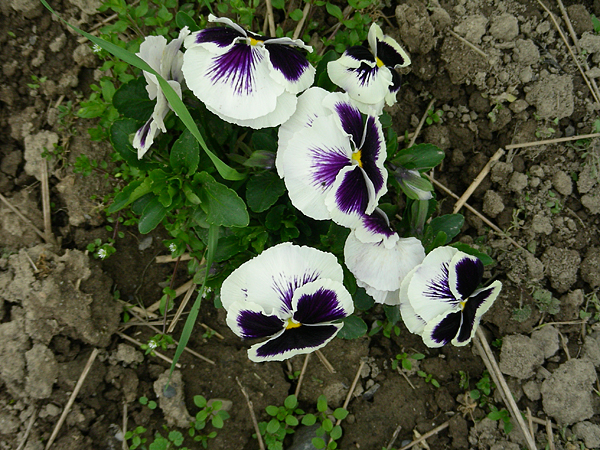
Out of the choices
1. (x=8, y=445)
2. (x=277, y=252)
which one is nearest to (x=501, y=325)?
(x=277, y=252)

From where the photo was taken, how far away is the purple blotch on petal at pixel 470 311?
5.38 feet

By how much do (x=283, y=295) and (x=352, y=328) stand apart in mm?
549

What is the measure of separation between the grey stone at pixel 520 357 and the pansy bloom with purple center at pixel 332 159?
1314mm

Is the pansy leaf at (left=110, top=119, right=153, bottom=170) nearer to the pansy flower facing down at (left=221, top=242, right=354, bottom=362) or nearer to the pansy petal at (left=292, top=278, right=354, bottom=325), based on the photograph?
the pansy flower facing down at (left=221, top=242, right=354, bottom=362)

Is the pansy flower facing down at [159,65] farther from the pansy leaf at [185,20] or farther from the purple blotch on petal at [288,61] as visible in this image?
the purple blotch on petal at [288,61]

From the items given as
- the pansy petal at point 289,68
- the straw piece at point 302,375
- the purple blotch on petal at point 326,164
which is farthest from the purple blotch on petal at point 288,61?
the straw piece at point 302,375

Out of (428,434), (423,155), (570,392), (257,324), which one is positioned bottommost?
(428,434)

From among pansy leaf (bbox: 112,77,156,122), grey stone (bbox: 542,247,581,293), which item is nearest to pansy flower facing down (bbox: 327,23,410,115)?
pansy leaf (bbox: 112,77,156,122)

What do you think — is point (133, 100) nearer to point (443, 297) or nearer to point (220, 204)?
point (220, 204)

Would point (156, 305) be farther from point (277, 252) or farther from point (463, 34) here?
point (463, 34)

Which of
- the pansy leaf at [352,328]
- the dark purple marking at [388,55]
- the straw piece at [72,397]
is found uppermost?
the dark purple marking at [388,55]

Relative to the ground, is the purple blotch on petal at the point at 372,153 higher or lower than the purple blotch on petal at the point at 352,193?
higher

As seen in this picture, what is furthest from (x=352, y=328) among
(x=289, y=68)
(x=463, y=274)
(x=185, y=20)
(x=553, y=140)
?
(x=553, y=140)

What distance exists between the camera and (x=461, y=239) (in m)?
2.40
